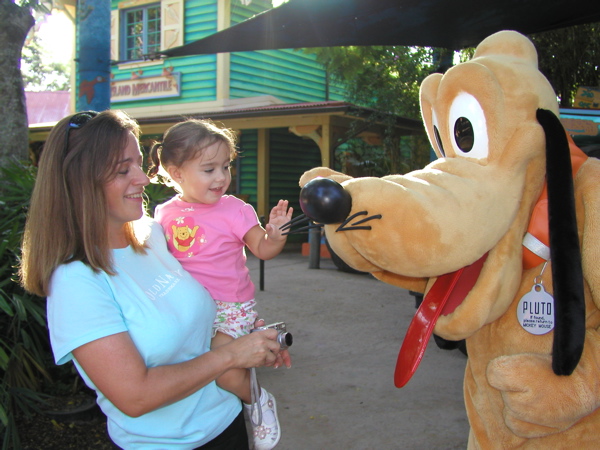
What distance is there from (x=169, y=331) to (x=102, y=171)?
0.50 meters

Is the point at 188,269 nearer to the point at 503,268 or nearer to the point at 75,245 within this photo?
the point at 75,245

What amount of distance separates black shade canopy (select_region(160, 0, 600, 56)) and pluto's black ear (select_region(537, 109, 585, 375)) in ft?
6.67

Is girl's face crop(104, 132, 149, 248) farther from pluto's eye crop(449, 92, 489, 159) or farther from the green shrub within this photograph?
the green shrub

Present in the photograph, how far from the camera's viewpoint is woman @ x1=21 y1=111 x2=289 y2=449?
1.44 metres

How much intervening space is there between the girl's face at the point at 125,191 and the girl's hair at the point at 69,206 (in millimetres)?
31

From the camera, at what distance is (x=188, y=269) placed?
213 centimetres

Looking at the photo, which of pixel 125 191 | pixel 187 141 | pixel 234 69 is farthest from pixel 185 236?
pixel 234 69

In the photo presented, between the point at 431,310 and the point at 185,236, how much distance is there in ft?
3.35

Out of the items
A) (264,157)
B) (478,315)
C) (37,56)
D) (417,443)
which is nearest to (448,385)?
(417,443)

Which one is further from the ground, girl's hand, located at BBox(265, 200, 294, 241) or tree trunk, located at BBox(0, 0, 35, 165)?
tree trunk, located at BBox(0, 0, 35, 165)

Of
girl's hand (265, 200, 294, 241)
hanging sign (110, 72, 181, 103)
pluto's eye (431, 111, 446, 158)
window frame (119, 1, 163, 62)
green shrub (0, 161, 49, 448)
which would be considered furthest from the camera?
window frame (119, 1, 163, 62)

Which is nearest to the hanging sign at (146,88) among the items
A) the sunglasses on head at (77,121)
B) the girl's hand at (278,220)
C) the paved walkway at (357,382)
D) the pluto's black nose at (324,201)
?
the paved walkway at (357,382)

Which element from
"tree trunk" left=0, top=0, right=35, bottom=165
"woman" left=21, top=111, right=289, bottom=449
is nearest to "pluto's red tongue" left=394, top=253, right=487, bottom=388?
"woman" left=21, top=111, right=289, bottom=449

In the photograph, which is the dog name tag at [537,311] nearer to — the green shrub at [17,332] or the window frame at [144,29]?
the green shrub at [17,332]
